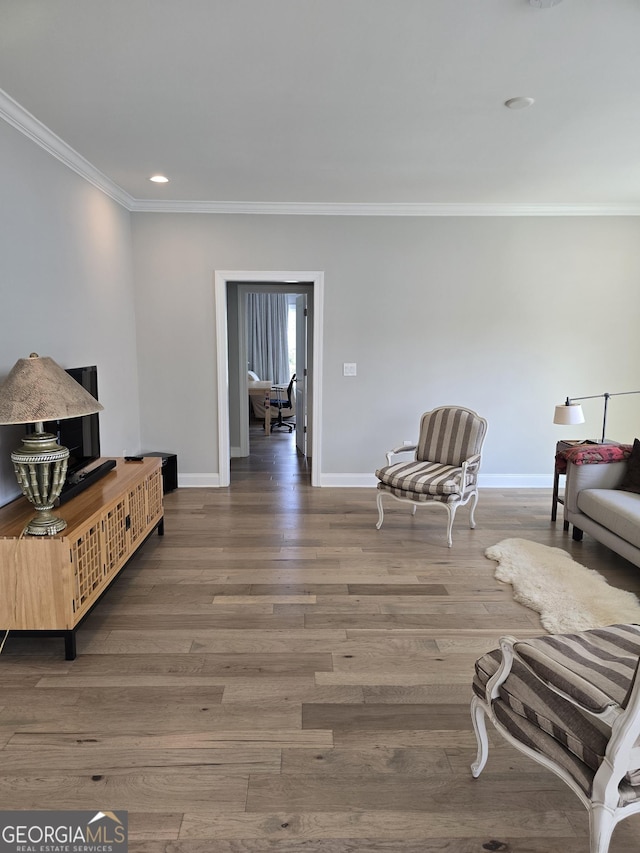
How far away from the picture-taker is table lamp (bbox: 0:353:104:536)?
7.75ft

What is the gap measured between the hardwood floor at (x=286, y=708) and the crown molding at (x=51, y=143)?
2692mm

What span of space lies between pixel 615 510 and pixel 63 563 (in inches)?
130

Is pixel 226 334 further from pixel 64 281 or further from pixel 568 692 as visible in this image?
pixel 568 692

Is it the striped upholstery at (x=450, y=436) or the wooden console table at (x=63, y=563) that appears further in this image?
the striped upholstery at (x=450, y=436)

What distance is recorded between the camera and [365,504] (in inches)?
194

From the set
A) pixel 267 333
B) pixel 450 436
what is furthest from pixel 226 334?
pixel 267 333

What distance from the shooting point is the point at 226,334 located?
205 inches

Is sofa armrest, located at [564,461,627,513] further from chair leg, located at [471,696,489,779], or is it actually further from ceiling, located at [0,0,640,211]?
chair leg, located at [471,696,489,779]

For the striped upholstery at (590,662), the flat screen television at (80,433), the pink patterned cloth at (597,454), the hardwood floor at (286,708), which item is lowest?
the hardwood floor at (286,708)

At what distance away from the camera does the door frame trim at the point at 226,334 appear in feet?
16.7

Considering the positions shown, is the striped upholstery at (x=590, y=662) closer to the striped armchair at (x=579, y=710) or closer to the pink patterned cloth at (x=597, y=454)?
the striped armchair at (x=579, y=710)

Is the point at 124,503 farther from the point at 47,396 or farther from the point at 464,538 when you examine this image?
the point at 464,538

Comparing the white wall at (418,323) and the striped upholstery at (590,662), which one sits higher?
the white wall at (418,323)

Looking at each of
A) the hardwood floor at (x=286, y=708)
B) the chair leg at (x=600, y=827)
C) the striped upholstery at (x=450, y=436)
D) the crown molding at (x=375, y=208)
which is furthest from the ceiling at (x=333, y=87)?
the hardwood floor at (x=286, y=708)
